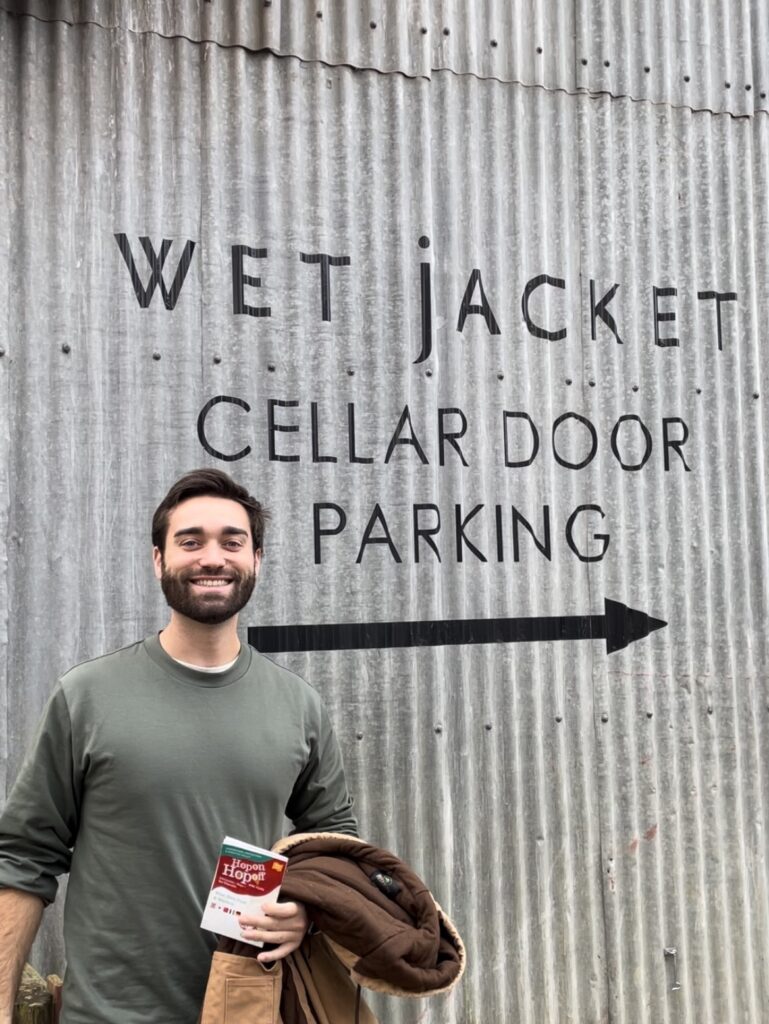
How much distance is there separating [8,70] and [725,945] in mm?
4157

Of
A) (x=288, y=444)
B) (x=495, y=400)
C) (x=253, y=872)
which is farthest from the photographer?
(x=495, y=400)

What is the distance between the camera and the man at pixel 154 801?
260cm

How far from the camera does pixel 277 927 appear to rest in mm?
2562

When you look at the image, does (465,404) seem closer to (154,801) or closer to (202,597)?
(202,597)

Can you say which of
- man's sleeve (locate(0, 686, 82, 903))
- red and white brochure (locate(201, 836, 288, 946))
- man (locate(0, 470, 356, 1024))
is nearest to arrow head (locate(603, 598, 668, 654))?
man (locate(0, 470, 356, 1024))

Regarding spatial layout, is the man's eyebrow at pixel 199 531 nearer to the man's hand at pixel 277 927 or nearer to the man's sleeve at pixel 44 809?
the man's sleeve at pixel 44 809

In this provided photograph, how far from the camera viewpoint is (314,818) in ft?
9.66

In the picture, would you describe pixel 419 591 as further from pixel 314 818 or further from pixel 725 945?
pixel 725 945

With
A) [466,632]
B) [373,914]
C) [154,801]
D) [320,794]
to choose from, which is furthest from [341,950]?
[466,632]

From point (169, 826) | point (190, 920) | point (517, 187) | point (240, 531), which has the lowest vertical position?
point (190, 920)

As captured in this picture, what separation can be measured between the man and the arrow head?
189 centimetres

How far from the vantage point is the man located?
260 centimetres

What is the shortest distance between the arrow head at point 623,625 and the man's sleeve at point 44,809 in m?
2.31

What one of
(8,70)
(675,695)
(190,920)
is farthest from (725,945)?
(8,70)
